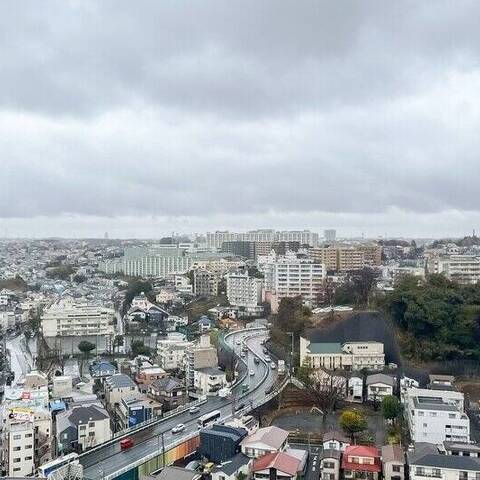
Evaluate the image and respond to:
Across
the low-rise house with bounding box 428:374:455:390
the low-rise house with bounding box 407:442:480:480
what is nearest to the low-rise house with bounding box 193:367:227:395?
the low-rise house with bounding box 428:374:455:390

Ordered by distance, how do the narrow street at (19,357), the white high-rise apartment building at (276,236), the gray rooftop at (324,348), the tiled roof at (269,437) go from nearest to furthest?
the tiled roof at (269,437) < the gray rooftop at (324,348) < the narrow street at (19,357) < the white high-rise apartment building at (276,236)

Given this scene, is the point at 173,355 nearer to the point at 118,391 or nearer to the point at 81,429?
the point at 118,391

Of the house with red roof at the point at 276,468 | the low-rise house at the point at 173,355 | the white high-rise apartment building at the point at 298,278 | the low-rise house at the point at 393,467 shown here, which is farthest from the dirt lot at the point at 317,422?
the white high-rise apartment building at the point at 298,278

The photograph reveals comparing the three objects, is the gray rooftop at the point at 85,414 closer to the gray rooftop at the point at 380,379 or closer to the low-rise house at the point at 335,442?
the low-rise house at the point at 335,442

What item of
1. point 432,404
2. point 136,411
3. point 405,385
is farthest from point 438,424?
point 136,411

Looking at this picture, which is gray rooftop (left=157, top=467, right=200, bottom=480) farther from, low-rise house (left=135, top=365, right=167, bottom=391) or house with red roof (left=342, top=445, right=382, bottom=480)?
low-rise house (left=135, top=365, right=167, bottom=391)

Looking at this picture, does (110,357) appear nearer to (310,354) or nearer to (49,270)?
(310,354)
